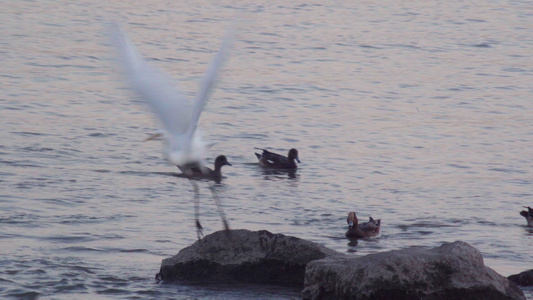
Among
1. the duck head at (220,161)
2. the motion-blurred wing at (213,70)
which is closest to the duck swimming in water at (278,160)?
the duck head at (220,161)

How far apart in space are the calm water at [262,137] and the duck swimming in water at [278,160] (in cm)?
22

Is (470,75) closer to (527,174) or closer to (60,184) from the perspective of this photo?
(527,174)

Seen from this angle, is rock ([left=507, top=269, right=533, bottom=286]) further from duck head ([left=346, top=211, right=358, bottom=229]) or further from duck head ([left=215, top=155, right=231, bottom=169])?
duck head ([left=215, top=155, right=231, bottom=169])

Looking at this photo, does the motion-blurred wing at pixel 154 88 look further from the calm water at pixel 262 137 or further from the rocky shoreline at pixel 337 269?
the rocky shoreline at pixel 337 269

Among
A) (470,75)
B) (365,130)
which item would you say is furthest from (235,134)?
(470,75)

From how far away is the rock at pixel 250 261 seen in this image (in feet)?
26.2

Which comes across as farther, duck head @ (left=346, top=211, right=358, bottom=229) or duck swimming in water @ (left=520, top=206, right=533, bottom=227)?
duck swimming in water @ (left=520, top=206, right=533, bottom=227)

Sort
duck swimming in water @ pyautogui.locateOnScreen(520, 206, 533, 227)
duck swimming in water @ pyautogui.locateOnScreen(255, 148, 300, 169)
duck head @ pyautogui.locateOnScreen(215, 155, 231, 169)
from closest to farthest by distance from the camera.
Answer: duck swimming in water @ pyautogui.locateOnScreen(520, 206, 533, 227) → duck head @ pyautogui.locateOnScreen(215, 155, 231, 169) → duck swimming in water @ pyautogui.locateOnScreen(255, 148, 300, 169)

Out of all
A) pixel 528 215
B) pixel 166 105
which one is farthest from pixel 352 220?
pixel 166 105

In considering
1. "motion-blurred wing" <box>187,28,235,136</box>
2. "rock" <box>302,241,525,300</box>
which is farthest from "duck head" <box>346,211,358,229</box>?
"motion-blurred wing" <box>187,28,235,136</box>

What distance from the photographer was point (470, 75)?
20.7m

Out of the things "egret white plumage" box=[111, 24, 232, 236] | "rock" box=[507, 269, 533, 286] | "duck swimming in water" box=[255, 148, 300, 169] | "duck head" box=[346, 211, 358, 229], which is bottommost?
"rock" box=[507, 269, 533, 286]

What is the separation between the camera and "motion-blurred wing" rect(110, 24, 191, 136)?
25.6 ft

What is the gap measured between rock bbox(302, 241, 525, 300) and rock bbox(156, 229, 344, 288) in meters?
0.55
